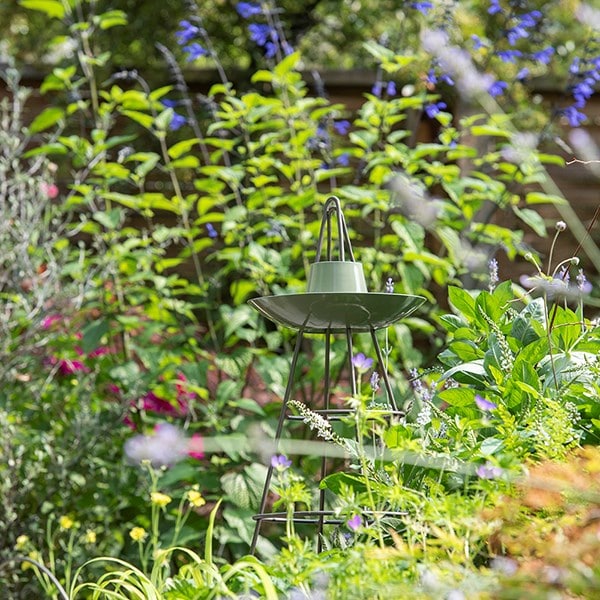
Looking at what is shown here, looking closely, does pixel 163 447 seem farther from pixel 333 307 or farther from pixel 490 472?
pixel 490 472

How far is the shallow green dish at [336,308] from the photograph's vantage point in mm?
1497

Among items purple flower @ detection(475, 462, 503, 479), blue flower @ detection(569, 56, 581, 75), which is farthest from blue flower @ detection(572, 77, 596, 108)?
purple flower @ detection(475, 462, 503, 479)

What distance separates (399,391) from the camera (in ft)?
9.69

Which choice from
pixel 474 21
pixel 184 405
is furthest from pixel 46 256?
pixel 474 21

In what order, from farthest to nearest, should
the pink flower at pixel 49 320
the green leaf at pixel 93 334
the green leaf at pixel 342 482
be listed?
the pink flower at pixel 49 320, the green leaf at pixel 93 334, the green leaf at pixel 342 482

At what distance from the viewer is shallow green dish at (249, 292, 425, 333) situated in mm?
1497

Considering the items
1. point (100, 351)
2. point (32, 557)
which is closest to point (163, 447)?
point (32, 557)

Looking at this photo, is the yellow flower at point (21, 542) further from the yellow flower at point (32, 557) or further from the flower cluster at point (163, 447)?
the flower cluster at point (163, 447)

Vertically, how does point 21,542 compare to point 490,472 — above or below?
below

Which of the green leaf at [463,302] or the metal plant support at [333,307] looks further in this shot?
the green leaf at [463,302]

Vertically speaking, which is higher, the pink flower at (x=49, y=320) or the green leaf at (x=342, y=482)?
the green leaf at (x=342, y=482)

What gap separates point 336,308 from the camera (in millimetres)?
1533

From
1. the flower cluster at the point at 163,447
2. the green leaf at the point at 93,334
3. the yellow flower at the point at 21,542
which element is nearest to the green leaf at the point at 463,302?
the flower cluster at the point at 163,447

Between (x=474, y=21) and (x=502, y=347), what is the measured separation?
13.0ft
